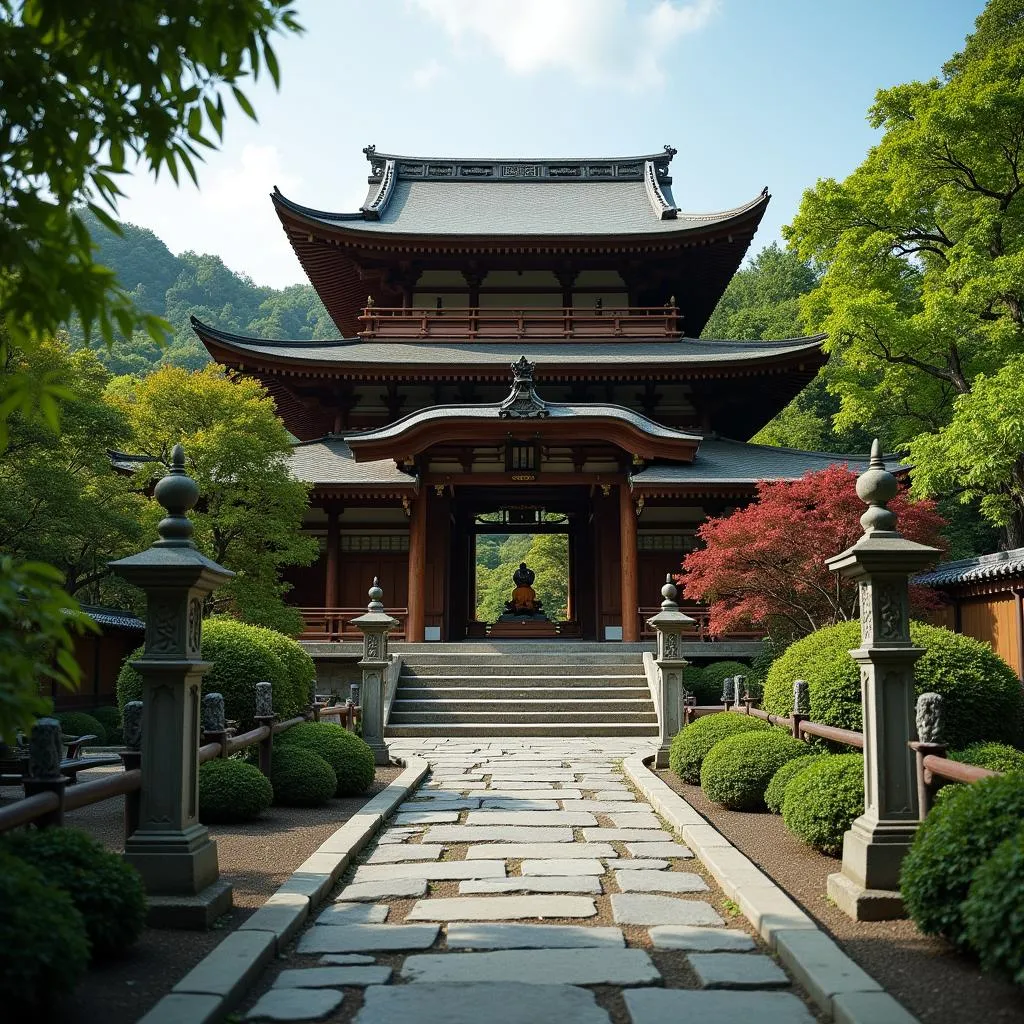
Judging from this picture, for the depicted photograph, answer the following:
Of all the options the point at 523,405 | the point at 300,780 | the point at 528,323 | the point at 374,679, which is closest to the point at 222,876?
the point at 300,780

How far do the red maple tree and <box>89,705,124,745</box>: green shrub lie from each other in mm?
10589

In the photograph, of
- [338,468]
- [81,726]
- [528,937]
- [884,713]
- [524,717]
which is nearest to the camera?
[528,937]

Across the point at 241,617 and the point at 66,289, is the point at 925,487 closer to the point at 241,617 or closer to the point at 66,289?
the point at 241,617

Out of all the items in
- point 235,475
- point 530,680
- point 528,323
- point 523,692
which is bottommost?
point 523,692

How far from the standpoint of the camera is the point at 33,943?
11.0ft

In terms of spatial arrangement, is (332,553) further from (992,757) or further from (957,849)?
(957,849)

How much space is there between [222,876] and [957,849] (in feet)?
14.6

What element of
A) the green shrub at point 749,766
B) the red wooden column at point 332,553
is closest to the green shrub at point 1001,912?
the green shrub at point 749,766

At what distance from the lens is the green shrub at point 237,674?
388 inches

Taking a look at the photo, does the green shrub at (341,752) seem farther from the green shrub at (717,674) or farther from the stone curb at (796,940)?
the green shrub at (717,674)

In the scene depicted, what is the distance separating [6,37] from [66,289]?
31.5 inches

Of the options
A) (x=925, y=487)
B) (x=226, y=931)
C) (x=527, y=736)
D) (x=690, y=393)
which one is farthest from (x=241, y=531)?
(x=226, y=931)

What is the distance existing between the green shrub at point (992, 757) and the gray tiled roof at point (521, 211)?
64.7ft

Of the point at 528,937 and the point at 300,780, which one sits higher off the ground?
the point at 300,780
